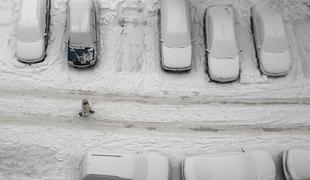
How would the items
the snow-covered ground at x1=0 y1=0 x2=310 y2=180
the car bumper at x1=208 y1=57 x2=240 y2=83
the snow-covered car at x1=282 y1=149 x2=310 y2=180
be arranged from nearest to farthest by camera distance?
the snow-covered car at x1=282 y1=149 x2=310 y2=180 → the snow-covered ground at x1=0 y1=0 x2=310 y2=180 → the car bumper at x1=208 y1=57 x2=240 y2=83

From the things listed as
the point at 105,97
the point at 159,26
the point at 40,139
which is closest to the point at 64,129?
the point at 40,139

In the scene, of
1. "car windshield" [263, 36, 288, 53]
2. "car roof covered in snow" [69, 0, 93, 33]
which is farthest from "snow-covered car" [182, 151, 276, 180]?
"car roof covered in snow" [69, 0, 93, 33]

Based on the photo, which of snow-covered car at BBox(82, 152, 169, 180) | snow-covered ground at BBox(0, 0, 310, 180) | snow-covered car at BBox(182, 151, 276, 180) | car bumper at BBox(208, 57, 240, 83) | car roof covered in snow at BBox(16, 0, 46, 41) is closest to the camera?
snow-covered car at BBox(82, 152, 169, 180)

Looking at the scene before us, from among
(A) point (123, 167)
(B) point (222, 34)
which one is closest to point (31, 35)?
(A) point (123, 167)

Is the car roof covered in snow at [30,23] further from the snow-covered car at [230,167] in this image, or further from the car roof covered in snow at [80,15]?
the snow-covered car at [230,167]

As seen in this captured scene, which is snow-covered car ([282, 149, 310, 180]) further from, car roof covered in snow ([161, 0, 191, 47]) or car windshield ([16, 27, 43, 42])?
car windshield ([16, 27, 43, 42])

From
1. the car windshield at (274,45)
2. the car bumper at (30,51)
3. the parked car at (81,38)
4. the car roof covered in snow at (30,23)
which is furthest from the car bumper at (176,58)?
the car roof covered in snow at (30,23)

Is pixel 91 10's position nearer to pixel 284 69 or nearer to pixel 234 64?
pixel 234 64
